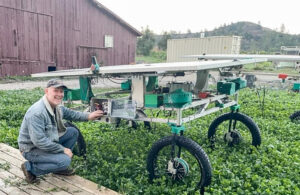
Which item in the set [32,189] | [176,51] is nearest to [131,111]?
[32,189]

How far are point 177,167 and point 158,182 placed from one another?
1.28 ft

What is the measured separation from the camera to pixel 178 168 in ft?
12.6

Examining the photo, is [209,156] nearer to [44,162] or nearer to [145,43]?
[44,162]

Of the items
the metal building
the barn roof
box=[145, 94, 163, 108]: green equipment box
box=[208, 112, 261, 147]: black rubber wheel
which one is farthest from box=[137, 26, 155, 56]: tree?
box=[145, 94, 163, 108]: green equipment box

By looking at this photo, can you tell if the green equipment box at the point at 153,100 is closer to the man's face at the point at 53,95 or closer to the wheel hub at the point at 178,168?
the wheel hub at the point at 178,168

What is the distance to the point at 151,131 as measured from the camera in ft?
21.4

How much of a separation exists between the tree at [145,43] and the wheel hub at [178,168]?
43.0m

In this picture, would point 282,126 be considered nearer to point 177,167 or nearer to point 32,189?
point 177,167

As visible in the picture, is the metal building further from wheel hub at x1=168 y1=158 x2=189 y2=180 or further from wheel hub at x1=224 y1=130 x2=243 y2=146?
wheel hub at x1=168 y1=158 x2=189 y2=180

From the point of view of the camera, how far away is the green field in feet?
12.4

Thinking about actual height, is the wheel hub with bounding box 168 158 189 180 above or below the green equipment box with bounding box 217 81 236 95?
below

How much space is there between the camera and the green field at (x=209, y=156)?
379cm

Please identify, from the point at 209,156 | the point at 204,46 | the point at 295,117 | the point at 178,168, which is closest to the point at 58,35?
the point at 204,46

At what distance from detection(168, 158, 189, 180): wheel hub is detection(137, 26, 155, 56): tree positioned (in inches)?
1693
